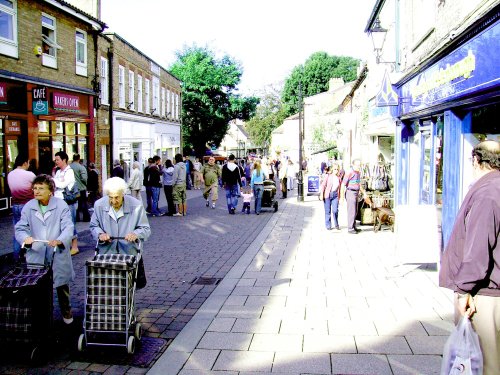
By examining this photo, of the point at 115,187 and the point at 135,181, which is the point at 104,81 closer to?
the point at 135,181

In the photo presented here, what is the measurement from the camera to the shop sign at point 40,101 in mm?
15594

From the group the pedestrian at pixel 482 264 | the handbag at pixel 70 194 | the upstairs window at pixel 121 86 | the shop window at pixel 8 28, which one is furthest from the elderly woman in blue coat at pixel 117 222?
the upstairs window at pixel 121 86

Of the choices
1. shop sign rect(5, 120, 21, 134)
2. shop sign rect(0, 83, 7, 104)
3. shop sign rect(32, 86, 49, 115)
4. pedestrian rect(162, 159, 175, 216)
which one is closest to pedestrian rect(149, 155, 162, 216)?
pedestrian rect(162, 159, 175, 216)

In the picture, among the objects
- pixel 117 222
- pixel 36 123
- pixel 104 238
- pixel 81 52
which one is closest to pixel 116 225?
pixel 117 222

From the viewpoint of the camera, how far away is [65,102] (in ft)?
59.6

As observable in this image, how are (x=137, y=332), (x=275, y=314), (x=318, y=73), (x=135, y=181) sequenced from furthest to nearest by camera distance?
1. (x=318, y=73)
2. (x=135, y=181)
3. (x=275, y=314)
4. (x=137, y=332)

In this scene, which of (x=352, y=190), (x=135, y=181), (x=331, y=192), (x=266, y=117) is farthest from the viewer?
(x=266, y=117)

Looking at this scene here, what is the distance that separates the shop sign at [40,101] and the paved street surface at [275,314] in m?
6.81

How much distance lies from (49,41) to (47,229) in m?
13.8

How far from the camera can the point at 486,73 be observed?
6387mm

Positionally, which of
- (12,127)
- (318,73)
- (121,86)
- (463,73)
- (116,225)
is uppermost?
(318,73)

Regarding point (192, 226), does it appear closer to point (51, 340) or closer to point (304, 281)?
point (304, 281)

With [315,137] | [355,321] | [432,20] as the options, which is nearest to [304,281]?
[355,321]

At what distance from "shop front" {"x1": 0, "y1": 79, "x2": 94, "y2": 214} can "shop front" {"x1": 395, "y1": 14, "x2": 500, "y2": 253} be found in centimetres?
882
